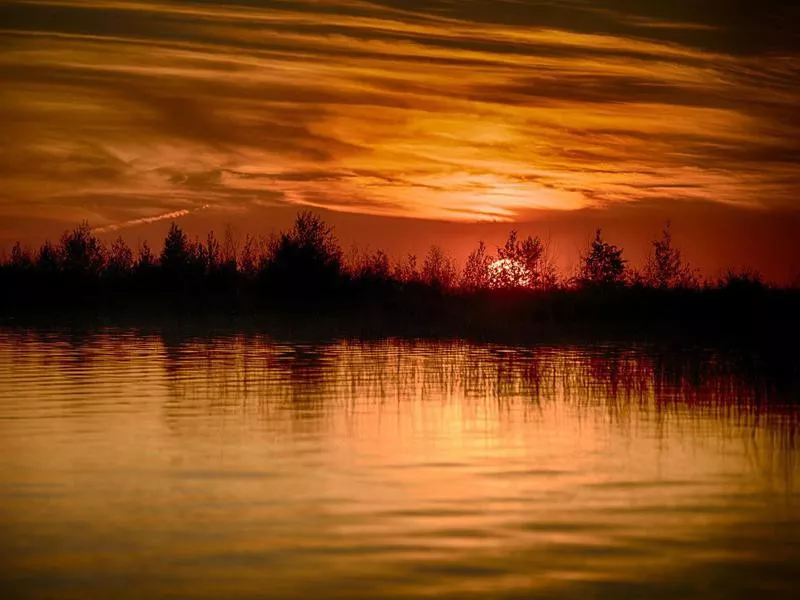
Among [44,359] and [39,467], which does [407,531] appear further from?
[44,359]

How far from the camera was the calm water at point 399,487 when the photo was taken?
752 cm

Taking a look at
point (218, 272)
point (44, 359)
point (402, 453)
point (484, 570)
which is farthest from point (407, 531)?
point (218, 272)

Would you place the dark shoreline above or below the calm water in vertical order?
above

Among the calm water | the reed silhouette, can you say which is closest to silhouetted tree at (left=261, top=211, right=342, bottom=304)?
the reed silhouette

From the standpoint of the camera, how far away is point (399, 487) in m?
10.3

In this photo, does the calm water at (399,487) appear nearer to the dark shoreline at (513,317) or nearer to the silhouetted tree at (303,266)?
the dark shoreline at (513,317)

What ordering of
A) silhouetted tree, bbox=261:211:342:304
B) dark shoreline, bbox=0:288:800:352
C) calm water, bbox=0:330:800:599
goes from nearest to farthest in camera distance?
calm water, bbox=0:330:800:599 < dark shoreline, bbox=0:288:800:352 < silhouetted tree, bbox=261:211:342:304

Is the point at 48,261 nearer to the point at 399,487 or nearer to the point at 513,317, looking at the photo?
the point at 513,317

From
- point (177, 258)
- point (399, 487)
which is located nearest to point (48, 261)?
point (177, 258)

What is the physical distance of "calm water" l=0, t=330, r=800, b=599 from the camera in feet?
24.7

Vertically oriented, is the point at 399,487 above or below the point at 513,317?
below

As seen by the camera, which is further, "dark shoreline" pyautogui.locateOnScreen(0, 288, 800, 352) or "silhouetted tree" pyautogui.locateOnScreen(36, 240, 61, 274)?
"silhouetted tree" pyautogui.locateOnScreen(36, 240, 61, 274)

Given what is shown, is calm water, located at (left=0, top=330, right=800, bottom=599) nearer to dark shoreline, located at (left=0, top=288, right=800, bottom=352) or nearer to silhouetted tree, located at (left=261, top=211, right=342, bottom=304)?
dark shoreline, located at (left=0, top=288, right=800, bottom=352)

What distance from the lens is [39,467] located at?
37.1 ft
